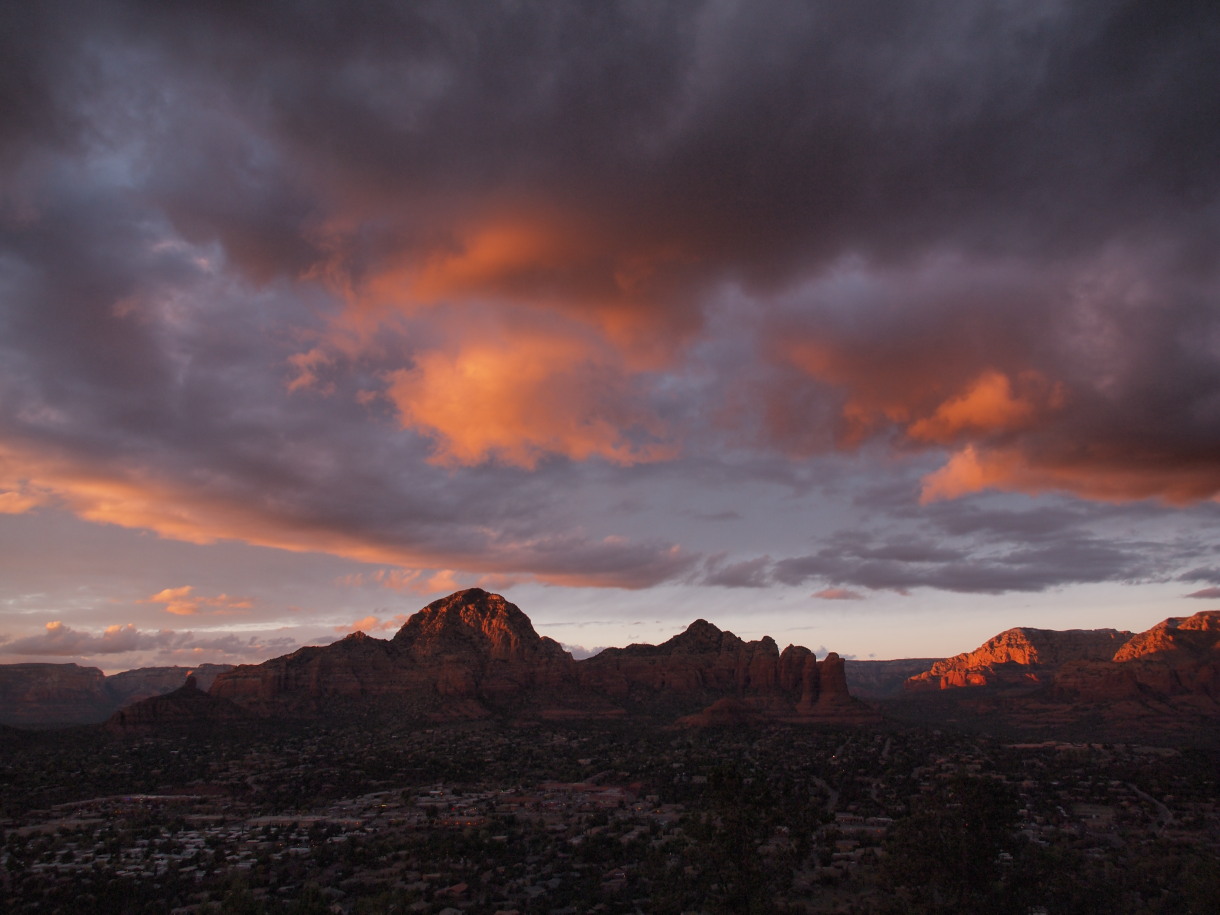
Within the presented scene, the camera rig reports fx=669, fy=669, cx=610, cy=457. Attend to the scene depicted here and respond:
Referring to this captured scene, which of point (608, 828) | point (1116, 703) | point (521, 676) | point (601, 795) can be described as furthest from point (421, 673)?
point (1116, 703)

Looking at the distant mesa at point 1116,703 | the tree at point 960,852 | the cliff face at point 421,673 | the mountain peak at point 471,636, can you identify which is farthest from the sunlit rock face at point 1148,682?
the tree at point 960,852

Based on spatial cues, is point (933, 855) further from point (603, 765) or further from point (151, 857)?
point (603, 765)

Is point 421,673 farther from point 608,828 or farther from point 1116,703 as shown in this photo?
point 1116,703

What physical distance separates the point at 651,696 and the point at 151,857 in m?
130

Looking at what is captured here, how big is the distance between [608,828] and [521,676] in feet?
378

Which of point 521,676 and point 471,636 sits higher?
point 471,636

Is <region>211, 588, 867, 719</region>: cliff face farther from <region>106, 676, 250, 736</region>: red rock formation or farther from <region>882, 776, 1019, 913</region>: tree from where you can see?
<region>882, 776, 1019, 913</region>: tree

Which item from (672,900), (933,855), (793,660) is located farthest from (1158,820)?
(793,660)

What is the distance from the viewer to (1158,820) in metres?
58.8

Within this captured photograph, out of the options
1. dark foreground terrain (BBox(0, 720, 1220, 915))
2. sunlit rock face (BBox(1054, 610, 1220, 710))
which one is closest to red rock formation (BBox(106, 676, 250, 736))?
dark foreground terrain (BBox(0, 720, 1220, 915))

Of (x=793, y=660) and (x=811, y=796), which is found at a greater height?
(x=793, y=660)

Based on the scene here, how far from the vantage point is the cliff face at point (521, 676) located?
15225 cm

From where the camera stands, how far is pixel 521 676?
16975cm

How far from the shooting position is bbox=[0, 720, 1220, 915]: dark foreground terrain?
109 ft
